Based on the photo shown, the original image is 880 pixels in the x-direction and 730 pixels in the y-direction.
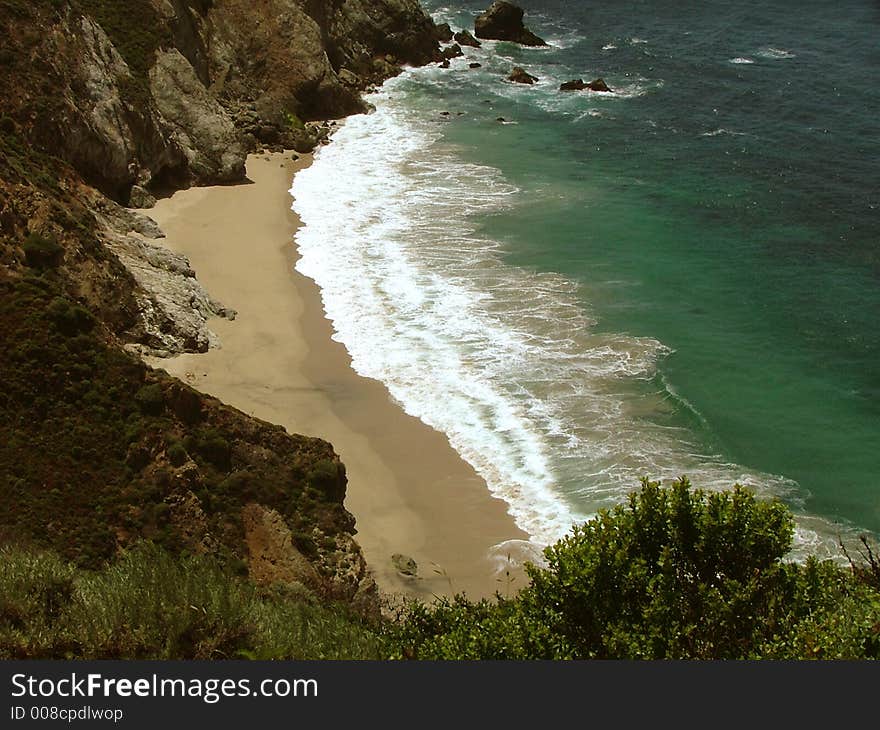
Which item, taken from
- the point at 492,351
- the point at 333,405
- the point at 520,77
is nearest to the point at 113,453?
the point at 333,405

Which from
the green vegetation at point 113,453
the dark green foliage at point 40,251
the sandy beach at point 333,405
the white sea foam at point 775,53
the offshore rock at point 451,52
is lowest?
the sandy beach at point 333,405

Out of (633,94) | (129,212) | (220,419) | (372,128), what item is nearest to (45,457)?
(220,419)

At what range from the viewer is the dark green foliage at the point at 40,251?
29.1 metres

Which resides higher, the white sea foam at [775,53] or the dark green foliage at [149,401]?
the white sea foam at [775,53]

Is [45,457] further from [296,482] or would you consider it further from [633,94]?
[633,94]

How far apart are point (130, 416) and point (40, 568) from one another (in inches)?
317

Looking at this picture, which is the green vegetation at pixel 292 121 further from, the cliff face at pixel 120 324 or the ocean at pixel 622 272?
the ocean at pixel 622 272

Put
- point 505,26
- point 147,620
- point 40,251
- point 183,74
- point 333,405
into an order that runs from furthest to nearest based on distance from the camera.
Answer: point 505,26
point 183,74
point 333,405
point 40,251
point 147,620

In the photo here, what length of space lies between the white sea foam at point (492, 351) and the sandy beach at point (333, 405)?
87 centimetres

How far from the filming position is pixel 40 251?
29.3 m

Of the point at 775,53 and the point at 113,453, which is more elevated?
the point at 775,53

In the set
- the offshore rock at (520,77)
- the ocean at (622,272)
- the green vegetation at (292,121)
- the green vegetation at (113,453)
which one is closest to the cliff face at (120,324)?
the green vegetation at (113,453)

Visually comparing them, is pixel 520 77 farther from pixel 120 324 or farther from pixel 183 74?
pixel 120 324

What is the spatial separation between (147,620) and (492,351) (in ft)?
73.5
